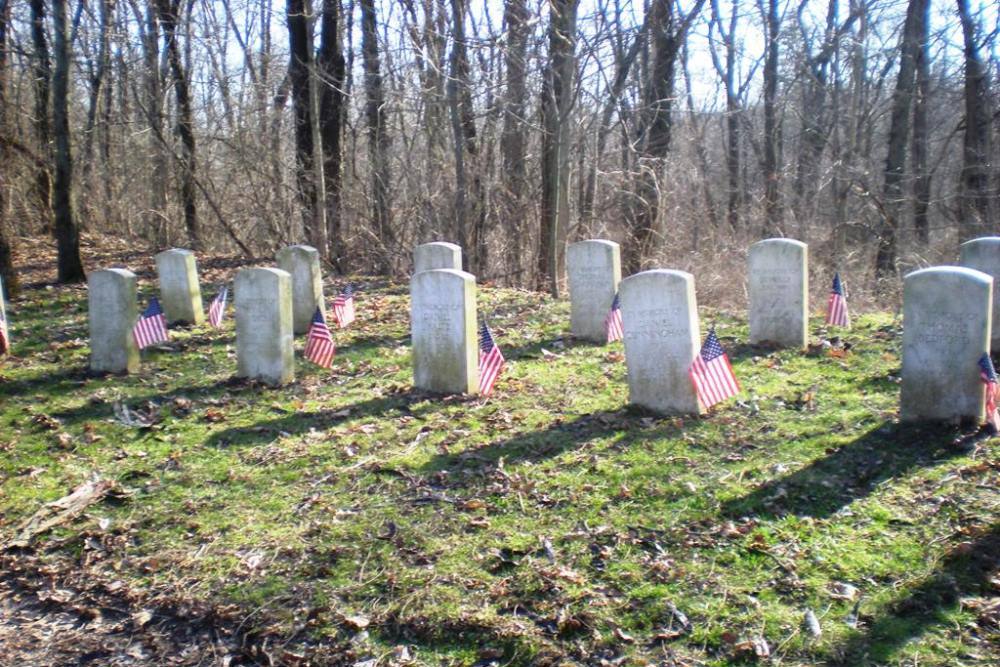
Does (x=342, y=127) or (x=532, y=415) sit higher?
(x=342, y=127)

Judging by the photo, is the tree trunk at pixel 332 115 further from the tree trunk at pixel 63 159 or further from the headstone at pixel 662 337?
the headstone at pixel 662 337

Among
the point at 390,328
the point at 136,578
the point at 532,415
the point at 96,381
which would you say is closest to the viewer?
the point at 136,578

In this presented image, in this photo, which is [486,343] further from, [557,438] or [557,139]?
[557,139]

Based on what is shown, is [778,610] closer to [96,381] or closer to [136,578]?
[136,578]

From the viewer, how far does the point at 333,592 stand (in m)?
5.18

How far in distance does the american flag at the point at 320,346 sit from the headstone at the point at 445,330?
1.35 metres

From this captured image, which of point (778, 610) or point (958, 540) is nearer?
point (778, 610)

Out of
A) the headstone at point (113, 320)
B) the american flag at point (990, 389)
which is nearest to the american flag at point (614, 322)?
the american flag at point (990, 389)

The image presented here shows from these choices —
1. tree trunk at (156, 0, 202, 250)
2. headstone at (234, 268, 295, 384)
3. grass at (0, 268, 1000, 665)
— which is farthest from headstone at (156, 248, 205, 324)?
tree trunk at (156, 0, 202, 250)

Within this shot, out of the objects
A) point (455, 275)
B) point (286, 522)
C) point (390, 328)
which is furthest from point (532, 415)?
point (390, 328)

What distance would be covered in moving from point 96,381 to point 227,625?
18.1 feet

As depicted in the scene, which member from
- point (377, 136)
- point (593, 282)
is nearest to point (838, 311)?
point (593, 282)

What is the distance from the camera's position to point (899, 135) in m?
23.3

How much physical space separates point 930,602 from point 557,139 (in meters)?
11.2
